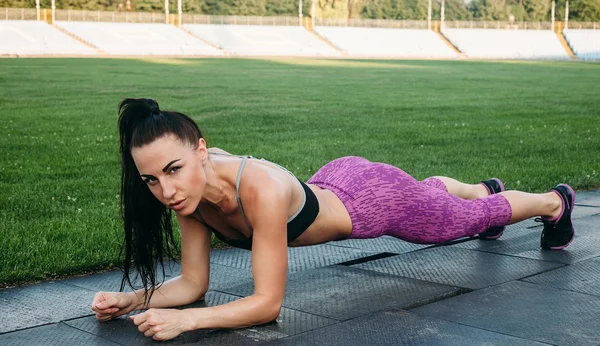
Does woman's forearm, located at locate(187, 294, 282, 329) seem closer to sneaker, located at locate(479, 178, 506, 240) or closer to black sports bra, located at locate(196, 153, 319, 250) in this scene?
black sports bra, located at locate(196, 153, 319, 250)

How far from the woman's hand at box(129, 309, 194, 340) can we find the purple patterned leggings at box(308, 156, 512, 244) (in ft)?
3.29

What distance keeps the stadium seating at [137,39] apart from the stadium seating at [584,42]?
31592 mm

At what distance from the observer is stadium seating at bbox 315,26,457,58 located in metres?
Answer: 65.9

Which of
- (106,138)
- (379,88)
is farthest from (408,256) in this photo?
(379,88)

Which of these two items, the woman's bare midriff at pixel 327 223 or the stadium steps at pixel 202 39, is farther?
the stadium steps at pixel 202 39

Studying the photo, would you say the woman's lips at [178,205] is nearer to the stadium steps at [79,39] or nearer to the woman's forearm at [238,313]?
the woman's forearm at [238,313]

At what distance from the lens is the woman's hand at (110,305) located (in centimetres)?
342

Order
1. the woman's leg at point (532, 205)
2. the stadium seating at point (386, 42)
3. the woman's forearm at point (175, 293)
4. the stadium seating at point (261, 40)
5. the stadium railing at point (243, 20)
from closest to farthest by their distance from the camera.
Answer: the woman's forearm at point (175, 293)
the woman's leg at point (532, 205)
the stadium railing at point (243, 20)
the stadium seating at point (261, 40)
the stadium seating at point (386, 42)

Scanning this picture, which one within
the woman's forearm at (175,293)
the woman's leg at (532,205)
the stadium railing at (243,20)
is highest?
the stadium railing at (243,20)

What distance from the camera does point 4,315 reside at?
11.8ft

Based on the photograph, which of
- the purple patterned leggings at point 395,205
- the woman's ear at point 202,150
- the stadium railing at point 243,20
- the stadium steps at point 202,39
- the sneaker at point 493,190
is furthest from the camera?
the stadium steps at point 202,39

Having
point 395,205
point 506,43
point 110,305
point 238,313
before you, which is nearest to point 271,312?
point 238,313

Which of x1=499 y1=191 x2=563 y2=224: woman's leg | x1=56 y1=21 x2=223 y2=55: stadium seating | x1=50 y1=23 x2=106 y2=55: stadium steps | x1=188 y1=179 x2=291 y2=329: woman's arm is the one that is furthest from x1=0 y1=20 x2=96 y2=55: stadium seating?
x1=188 y1=179 x2=291 y2=329: woman's arm

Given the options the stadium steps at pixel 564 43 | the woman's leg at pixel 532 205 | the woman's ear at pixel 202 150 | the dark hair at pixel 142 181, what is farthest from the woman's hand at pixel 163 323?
the stadium steps at pixel 564 43
